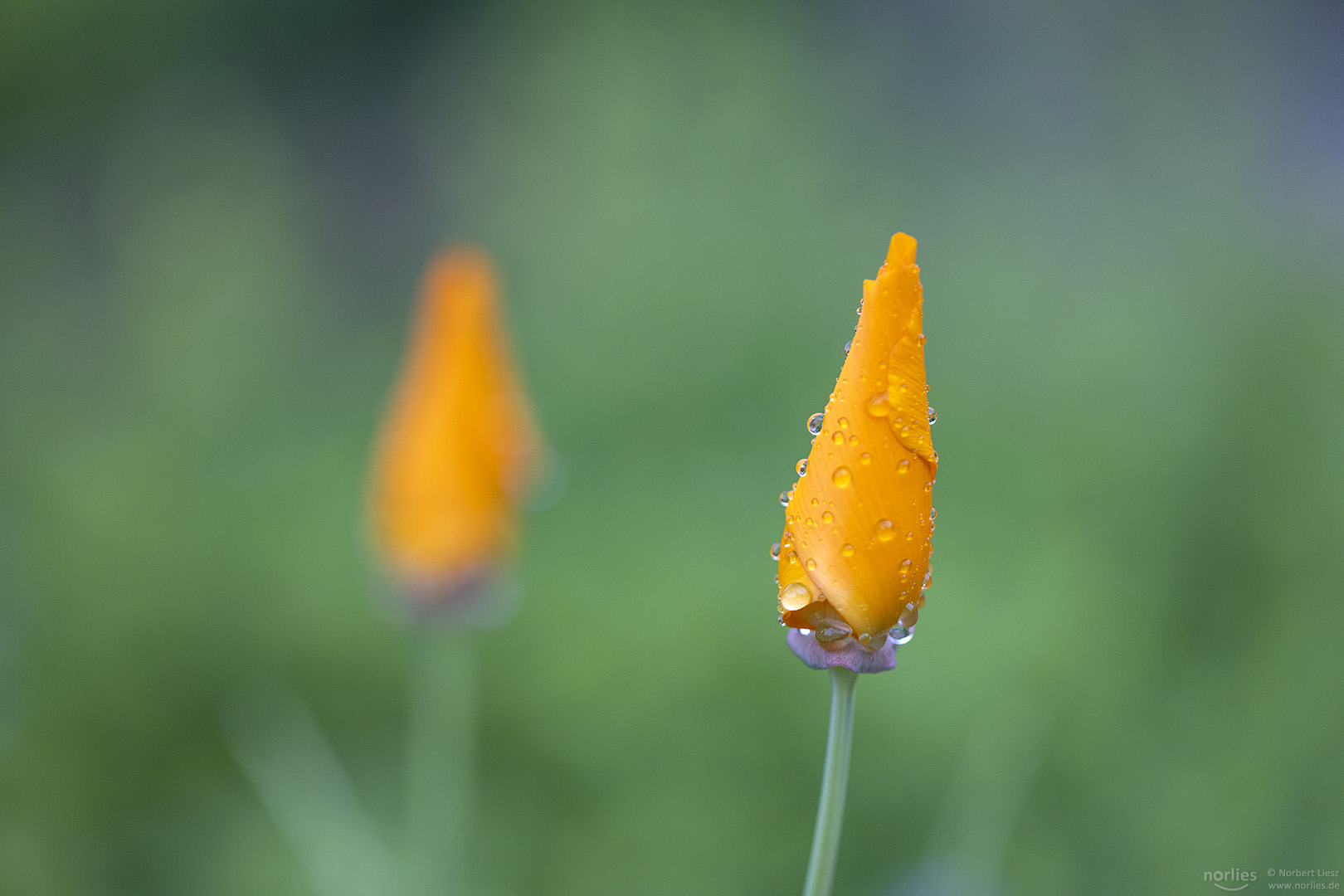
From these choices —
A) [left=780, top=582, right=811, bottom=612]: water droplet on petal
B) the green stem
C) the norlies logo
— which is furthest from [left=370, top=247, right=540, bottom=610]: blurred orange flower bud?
the norlies logo

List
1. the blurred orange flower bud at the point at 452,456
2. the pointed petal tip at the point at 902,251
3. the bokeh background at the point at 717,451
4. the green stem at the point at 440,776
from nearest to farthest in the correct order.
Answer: the pointed petal tip at the point at 902,251, the blurred orange flower bud at the point at 452,456, the green stem at the point at 440,776, the bokeh background at the point at 717,451

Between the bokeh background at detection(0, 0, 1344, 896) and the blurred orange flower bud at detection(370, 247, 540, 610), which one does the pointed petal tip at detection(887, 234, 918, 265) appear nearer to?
the blurred orange flower bud at detection(370, 247, 540, 610)

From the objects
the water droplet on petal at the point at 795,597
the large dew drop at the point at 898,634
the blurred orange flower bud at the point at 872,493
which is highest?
the blurred orange flower bud at the point at 872,493

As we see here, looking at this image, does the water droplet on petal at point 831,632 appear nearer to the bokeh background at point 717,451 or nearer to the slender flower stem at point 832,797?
the slender flower stem at point 832,797

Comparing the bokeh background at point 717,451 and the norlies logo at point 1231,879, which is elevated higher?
the bokeh background at point 717,451

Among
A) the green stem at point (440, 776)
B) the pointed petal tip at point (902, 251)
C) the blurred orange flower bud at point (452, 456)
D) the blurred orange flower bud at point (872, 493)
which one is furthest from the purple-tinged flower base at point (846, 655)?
the green stem at point (440, 776)

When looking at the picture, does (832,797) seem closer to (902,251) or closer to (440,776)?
(902,251)

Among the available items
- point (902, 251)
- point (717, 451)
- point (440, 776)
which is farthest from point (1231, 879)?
point (717, 451)
